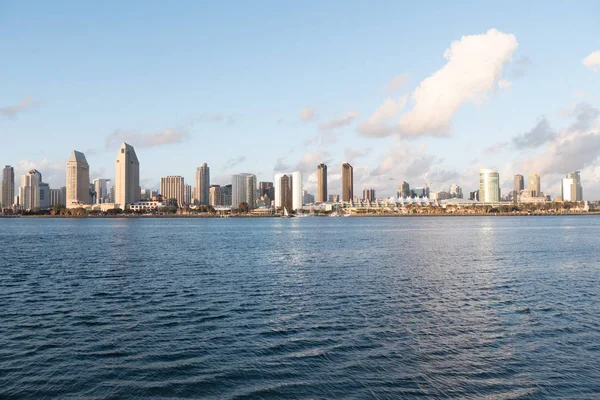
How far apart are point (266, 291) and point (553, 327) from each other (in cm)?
1711

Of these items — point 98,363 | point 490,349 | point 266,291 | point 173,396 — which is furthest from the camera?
point 266,291

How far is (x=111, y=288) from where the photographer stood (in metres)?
35.0

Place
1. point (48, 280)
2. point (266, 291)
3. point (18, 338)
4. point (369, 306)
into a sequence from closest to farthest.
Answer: point (18, 338) → point (369, 306) → point (266, 291) → point (48, 280)

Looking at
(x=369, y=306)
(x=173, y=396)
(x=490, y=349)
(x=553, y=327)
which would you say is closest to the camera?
(x=173, y=396)

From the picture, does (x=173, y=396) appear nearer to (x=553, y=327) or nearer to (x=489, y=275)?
(x=553, y=327)

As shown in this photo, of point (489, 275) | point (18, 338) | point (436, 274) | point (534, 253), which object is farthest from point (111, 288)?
point (534, 253)

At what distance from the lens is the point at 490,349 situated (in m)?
19.9

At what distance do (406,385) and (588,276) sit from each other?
100 feet

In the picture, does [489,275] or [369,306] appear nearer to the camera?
[369,306]

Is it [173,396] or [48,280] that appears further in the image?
[48,280]

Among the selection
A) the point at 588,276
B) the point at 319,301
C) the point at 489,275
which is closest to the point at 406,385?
the point at 319,301

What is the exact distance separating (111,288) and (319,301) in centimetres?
1476

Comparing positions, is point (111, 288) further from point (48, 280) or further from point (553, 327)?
point (553, 327)

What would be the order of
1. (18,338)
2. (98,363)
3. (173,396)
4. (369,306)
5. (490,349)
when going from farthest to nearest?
1. (369,306)
2. (18,338)
3. (490,349)
4. (98,363)
5. (173,396)
